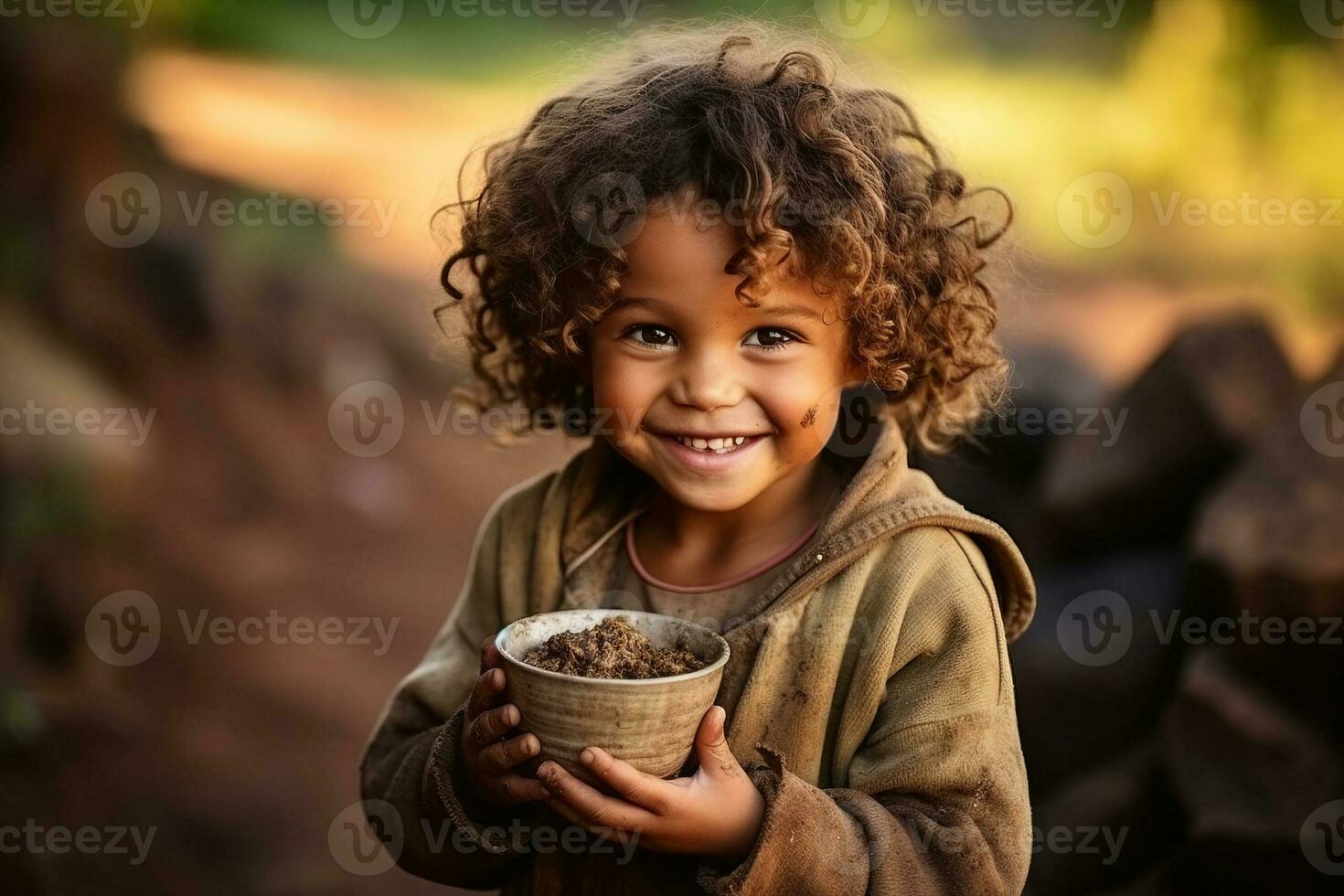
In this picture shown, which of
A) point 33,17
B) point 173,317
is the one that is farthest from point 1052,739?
point 33,17

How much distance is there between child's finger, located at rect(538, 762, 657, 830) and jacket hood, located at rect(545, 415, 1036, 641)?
1.46 ft

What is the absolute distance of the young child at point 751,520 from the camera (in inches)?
69.1

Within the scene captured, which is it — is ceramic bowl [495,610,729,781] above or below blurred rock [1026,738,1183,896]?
above

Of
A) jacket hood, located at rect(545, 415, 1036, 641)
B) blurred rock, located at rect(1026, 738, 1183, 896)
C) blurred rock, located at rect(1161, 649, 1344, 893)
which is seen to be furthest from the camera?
blurred rock, located at rect(1026, 738, 1183, 896)

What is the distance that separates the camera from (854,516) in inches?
77.4

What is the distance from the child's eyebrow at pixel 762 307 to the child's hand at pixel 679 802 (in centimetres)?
58

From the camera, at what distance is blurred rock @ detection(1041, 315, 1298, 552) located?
377cm

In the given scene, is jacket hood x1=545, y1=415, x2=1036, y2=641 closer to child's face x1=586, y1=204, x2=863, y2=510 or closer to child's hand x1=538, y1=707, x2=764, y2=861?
child's face x1=586, y1=204, x2=863, y2=510

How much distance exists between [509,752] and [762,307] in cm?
72

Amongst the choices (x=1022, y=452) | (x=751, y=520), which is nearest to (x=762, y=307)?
(x=751, y=520)

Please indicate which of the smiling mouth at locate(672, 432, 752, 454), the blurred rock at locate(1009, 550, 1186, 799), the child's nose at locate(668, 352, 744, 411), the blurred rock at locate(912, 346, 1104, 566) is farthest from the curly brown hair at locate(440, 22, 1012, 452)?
the blurred rock at locate(912, 346, 1104, 566)

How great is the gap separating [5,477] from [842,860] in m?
4.08

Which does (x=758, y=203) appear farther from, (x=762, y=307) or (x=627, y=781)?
(x=627, y=781)

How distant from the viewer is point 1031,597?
2037 mm
